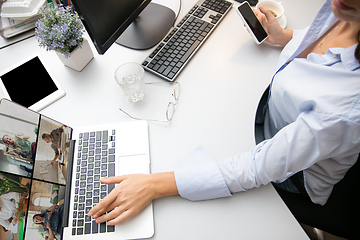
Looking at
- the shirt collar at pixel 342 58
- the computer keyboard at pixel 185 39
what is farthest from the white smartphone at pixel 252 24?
the shirt collar at pixel 342 58

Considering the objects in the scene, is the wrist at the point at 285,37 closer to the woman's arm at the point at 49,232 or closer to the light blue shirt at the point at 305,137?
the light blue shirt at the point at 305,137

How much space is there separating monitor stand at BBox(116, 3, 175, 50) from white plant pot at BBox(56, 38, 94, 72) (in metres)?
0.13

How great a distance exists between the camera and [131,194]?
2.12 ft

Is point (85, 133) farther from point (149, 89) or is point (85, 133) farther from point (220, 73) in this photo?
point (220, 73)

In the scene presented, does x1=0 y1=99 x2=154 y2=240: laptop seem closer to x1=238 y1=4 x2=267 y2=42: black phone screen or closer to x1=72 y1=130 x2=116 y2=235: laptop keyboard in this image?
x1=72 y1=130 x2=116 y2=235: laptop keyboard

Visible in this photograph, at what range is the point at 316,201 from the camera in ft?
2.50

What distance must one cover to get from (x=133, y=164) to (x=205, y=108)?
1.00 ft

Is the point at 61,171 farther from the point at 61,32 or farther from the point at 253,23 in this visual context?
the point at 253,23

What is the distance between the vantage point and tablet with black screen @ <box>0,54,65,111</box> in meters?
0.81

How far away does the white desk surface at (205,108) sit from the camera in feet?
2.07

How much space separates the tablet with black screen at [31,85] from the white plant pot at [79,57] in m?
0.08

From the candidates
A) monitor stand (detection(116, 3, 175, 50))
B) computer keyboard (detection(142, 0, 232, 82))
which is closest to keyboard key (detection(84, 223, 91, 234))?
computer keyboard (detection(142, 0, 232, 82))

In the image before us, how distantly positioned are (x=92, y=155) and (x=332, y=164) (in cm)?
72

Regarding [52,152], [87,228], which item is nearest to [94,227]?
[87,228]
